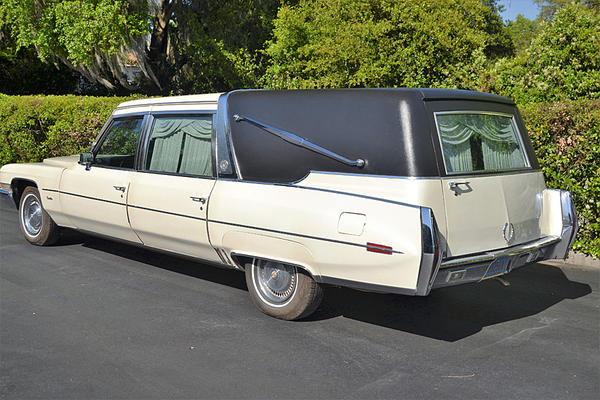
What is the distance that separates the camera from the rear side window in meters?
4.72

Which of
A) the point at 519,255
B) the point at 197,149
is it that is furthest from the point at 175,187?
the point at 519,255

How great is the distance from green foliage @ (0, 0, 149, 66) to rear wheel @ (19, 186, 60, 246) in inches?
449

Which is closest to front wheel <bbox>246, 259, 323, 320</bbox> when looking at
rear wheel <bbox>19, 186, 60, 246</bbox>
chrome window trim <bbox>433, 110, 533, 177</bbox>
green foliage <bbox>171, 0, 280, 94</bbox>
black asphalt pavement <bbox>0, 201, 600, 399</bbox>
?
black asphalt pavement <bbox>0, 201, 600, 399</bbox>

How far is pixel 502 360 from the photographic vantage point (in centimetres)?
441

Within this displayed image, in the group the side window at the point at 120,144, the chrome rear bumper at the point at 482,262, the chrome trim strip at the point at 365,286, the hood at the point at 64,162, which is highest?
the side window at the point at 120,144

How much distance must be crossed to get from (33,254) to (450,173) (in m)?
5.13

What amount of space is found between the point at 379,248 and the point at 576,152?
3.94 meters

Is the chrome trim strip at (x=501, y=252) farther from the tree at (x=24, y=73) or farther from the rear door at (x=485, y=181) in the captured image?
the tree at (x=24, y=73)

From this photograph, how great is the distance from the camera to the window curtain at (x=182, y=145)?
18.7 feet

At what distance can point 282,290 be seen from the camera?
17.2ft

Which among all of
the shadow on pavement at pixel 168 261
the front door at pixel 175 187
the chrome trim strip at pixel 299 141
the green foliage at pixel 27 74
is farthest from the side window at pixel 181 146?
the green foliage at pixel 27 74

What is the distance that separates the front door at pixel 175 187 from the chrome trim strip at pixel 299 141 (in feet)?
1.63

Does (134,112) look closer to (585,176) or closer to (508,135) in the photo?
(508,135)

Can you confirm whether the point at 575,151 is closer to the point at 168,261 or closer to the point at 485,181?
the point at 485,181
